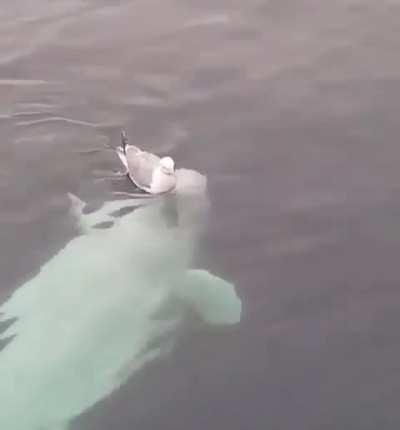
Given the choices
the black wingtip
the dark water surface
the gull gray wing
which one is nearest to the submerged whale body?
the dark water surface

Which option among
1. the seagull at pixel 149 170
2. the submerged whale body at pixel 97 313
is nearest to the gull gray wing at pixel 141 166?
the seagull at pixel 149 170

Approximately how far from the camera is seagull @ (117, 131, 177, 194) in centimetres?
564

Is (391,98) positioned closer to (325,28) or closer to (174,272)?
(325,28)

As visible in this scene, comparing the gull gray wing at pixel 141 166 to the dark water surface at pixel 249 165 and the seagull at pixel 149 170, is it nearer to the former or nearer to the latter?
the seagull at pixel 149 170

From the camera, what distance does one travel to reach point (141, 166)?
5.83 m

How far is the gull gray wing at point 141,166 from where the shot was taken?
5809 mm

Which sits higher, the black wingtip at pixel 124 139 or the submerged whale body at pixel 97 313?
the black wingtip at pixel 124 139

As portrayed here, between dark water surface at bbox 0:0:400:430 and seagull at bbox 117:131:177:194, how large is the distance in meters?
0.29

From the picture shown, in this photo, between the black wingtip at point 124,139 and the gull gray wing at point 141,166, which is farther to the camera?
the black wingtip at point 124,139

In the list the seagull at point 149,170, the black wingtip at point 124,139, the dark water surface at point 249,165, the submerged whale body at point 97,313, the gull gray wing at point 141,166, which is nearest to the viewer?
the submerged whale body at point 97,313

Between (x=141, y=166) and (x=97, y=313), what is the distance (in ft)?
3.88

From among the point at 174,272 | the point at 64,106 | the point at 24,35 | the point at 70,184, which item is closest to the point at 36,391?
the point at 174,272

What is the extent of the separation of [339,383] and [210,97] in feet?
8.52

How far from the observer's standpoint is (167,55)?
7.29 m
